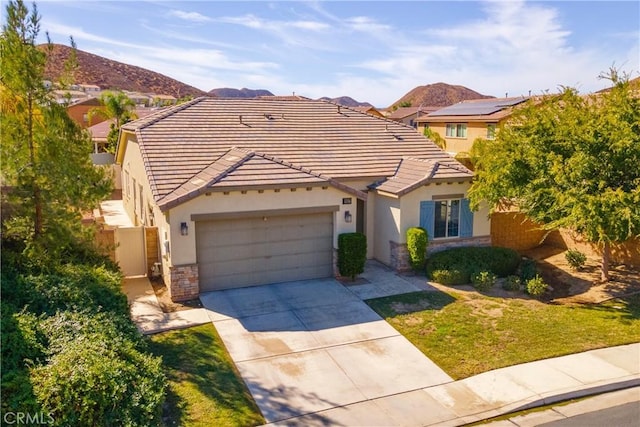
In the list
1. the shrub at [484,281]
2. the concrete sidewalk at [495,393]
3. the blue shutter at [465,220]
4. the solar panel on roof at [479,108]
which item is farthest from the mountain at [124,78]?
the concrete sidewalk at [495,393]

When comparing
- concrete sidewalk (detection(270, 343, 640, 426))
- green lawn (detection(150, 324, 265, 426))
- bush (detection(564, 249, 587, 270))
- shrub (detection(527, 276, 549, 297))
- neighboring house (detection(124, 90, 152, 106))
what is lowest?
concrete sidewalk (detection(270, 343, 640, 426))

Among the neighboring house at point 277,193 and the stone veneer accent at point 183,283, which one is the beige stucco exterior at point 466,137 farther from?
the stone veneer accent at point 183,283

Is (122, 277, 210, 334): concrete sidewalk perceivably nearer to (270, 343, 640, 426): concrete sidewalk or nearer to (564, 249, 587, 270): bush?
(270, 343, 640, 426): concrete sidewalk

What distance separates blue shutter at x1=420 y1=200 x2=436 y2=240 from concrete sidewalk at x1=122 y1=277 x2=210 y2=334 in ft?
25.1

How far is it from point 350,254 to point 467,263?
3835 millimetres

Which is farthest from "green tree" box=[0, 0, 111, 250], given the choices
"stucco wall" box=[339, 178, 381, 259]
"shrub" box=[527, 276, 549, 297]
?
"shrub" box=[527, 276, 549, 297]

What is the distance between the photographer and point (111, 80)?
14050cm

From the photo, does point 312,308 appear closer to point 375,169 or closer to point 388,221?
point 388,221

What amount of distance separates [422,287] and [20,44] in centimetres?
1192

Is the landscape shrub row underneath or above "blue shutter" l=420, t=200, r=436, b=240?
underneath

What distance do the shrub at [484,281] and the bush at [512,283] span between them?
40 cm

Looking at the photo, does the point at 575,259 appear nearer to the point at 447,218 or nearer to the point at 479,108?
the point at 447,218

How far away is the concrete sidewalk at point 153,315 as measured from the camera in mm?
12094

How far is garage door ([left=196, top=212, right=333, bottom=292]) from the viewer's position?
1442 centimetres
